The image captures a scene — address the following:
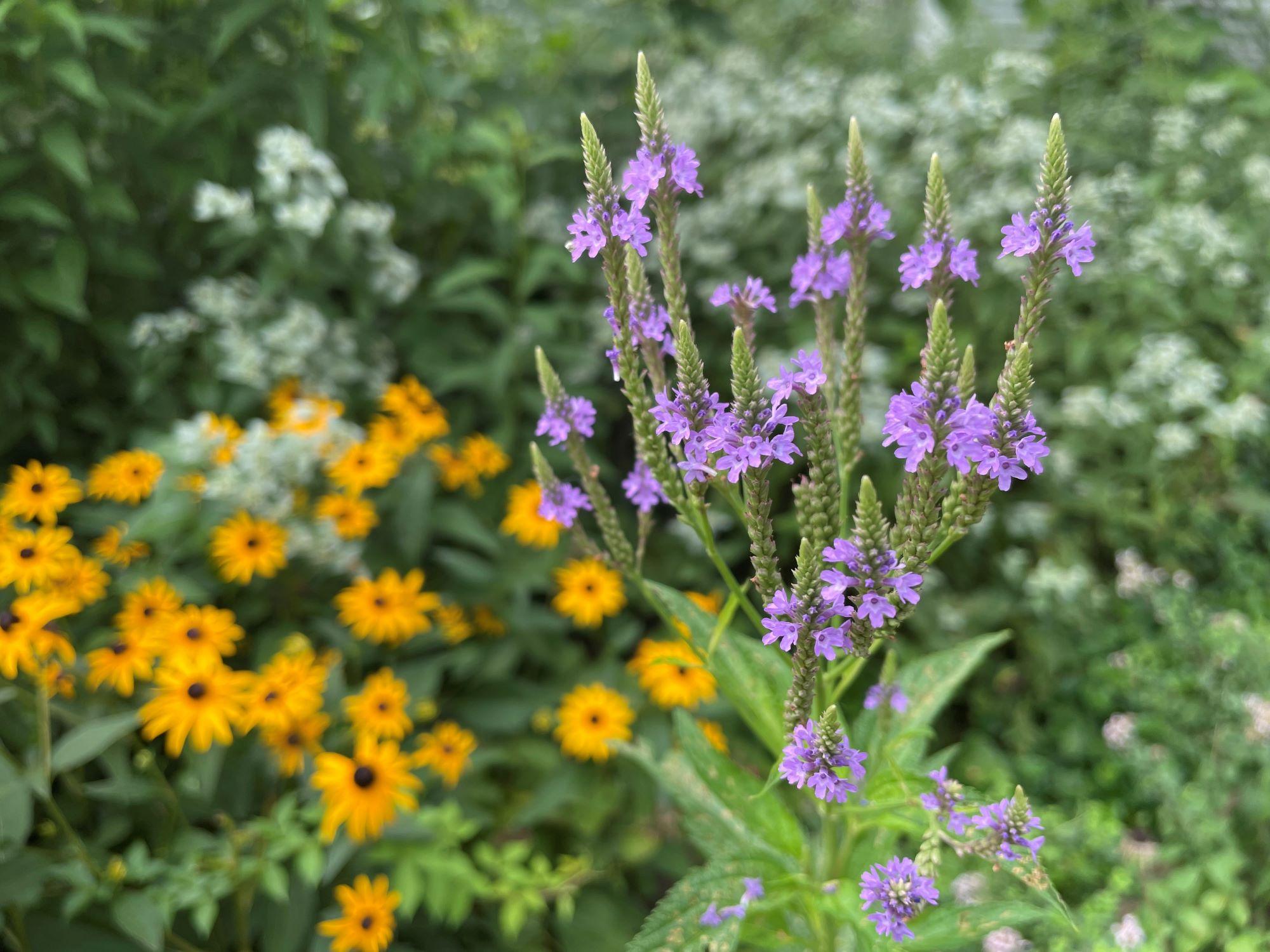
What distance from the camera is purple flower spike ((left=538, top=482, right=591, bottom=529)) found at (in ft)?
4.26

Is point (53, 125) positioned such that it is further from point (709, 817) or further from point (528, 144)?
point (709, 817)

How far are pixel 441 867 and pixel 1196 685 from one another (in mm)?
1924

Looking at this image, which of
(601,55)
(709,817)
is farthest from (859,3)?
(709,817)

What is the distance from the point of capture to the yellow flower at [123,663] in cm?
175

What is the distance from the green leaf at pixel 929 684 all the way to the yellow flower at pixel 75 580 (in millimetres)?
1573

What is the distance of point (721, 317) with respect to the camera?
318 cm

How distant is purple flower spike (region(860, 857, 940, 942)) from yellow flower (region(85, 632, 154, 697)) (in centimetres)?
143

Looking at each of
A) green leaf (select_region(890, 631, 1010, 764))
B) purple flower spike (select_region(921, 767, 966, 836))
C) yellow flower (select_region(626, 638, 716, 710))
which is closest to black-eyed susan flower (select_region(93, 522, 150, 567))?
yellow flower (select_region(626, 638, 716, 710))

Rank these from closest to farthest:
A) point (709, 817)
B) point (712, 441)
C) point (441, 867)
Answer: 1. point (712, 441)
2. point (709, 817)
3. point (441, 867)

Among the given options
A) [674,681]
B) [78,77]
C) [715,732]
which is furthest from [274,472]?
[715,732]

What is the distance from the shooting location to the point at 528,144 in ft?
8.38

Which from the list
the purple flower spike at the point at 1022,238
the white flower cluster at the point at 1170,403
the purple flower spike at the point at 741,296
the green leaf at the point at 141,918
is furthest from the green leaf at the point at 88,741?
the white flower cluster at the point at 1170,403

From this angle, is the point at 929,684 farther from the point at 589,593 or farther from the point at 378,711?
the point at 378,711

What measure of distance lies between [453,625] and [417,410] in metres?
0.59
